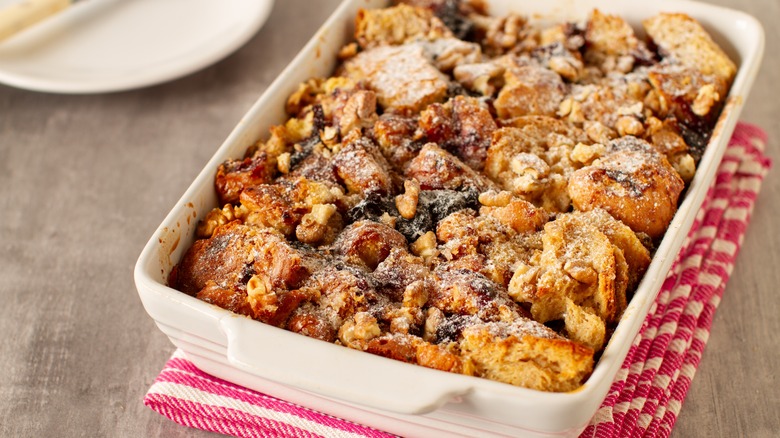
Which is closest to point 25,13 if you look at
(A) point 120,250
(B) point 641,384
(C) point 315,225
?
(A) point 120,250

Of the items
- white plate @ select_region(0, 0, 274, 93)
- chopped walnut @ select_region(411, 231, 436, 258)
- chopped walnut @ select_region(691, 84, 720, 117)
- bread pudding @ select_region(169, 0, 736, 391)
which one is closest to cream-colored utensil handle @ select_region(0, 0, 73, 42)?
white plate @ select_region(0, 0, 274, 93)

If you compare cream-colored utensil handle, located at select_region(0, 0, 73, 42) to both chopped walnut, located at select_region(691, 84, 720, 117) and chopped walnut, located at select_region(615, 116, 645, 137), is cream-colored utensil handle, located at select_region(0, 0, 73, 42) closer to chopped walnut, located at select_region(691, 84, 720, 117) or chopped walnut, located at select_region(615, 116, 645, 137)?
chopped walnut, located at select_region(615, 116, 645, 137)

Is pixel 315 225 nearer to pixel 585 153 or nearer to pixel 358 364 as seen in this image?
pixel 358 364

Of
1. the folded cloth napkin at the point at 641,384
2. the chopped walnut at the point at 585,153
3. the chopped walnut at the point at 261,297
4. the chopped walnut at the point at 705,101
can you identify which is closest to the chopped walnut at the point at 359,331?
the chopped walnut at the point at 261,297

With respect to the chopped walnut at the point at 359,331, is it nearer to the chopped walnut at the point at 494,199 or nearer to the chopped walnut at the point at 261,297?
the chopped walnut at the point at 261,297

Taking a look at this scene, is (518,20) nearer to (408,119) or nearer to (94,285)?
(408,119)

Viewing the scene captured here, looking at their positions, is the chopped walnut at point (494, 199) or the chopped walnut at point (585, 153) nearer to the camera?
the chopped walnut at point (494, 199)

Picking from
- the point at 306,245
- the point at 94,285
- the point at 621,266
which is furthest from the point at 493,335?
the point at 94,285
